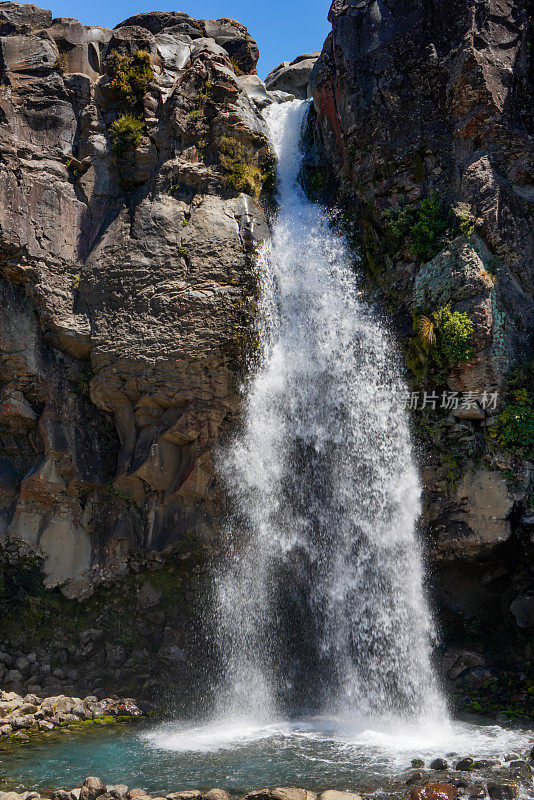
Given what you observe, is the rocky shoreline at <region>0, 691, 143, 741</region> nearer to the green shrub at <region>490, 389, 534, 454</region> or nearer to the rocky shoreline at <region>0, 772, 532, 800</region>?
the rocky shoreline at <region>0, 772, 532, 800</region>

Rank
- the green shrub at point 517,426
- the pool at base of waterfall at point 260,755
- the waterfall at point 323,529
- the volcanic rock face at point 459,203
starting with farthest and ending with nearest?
the volcanic rock face at point 459,203
the green shrub at point 517,426
the waterfall at point 323,529
the pool at base of waterfall at point 260,755

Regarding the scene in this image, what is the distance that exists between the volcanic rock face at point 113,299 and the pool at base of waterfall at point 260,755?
4.08 metres

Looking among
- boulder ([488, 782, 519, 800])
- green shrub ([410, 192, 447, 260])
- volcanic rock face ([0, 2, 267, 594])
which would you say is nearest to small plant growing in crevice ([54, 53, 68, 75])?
volcanic rock face ([0, 2, 267, 594])

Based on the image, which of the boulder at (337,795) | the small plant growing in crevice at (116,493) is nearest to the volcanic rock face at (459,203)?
the boulder at (337,795)

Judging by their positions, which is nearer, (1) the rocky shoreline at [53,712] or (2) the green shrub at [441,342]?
(1) the rocky shoreline at [53,712]

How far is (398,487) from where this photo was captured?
43.0ft

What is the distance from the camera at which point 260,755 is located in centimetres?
1006

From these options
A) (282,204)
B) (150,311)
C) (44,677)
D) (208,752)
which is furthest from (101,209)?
(208,752)

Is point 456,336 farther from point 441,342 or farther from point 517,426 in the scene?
point 517,426

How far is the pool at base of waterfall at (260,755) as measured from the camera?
8.88 metres

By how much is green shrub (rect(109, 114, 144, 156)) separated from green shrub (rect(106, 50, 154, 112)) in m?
0.55

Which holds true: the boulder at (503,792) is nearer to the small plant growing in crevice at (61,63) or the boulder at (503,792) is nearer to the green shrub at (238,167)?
the green shrub at (238,167)

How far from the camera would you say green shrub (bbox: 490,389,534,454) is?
41.5 feet

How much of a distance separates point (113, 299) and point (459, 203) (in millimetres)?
8106
